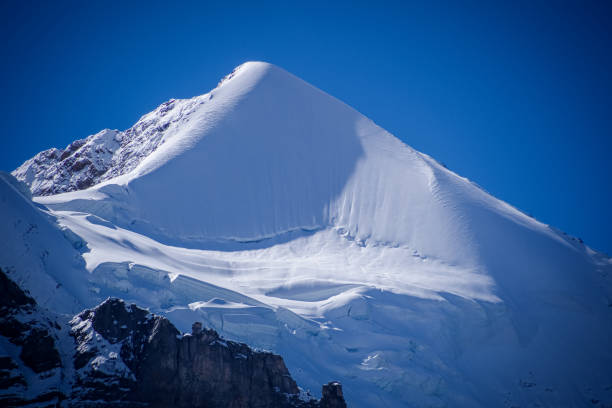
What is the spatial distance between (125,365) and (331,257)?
27251 millimetres

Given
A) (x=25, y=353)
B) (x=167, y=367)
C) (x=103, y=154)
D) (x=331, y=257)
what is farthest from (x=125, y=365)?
(x=103, y=154)

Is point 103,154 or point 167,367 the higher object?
point 103,154

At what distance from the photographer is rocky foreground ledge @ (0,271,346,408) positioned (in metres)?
23.1

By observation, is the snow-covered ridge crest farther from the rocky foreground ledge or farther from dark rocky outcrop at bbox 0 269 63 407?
dark rocky outcrop at bbox 0 269 63 407

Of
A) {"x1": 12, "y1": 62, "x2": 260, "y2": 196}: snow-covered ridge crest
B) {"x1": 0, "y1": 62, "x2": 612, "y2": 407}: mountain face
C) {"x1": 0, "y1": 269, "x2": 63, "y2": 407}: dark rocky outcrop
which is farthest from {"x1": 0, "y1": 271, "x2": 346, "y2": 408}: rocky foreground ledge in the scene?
{"x1": 12, "y1": 62, "x2": 260, "y2": 196}: snow-covered ridge crest

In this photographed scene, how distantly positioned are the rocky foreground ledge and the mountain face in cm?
817

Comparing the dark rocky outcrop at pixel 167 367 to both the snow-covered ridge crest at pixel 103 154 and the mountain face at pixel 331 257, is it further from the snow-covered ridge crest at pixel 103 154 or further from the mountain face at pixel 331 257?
the snow-covered ridge crest at pixel 103 154

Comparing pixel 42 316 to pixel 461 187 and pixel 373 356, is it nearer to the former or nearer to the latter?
pixel 373 356

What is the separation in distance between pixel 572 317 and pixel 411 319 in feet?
50.1

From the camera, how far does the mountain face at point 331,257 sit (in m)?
37.5

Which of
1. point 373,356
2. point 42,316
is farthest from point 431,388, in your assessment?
point 42,316

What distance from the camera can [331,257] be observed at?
50.3 metres

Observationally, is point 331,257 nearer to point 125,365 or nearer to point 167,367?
point 167,367

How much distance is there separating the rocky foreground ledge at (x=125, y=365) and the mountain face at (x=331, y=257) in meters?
8.17
